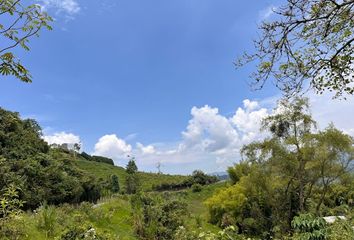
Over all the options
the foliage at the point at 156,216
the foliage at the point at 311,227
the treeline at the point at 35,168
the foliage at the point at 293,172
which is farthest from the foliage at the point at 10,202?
the foliage at the point at 293,172

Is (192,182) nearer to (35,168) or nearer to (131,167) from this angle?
(131,167)

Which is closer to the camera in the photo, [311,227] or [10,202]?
[10,202]

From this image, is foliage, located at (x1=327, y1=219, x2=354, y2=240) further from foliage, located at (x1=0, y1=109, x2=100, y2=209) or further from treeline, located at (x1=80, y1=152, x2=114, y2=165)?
treeline, located at (x1=80, y1=152, x2=114, y2=165)

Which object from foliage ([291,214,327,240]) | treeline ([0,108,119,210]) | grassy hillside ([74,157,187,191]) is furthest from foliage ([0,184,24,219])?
grassy hillside ([74,157,187,191])

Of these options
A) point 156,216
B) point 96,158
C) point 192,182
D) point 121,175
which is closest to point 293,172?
point 156,216

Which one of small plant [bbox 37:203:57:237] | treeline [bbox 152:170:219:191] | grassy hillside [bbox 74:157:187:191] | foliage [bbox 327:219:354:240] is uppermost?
grassy hillside [bbox 74:157:187:191]

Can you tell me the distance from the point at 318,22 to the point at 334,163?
18.4 metres

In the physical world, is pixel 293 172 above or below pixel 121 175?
below

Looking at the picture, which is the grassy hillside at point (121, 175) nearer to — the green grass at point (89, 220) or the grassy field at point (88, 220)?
the grassy field at point (88, 220)

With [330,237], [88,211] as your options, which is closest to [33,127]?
[88,211]

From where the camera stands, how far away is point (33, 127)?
2464 cm

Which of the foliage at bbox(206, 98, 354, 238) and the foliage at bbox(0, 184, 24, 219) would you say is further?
the foliage at bbox(206, 98, 354, 238)

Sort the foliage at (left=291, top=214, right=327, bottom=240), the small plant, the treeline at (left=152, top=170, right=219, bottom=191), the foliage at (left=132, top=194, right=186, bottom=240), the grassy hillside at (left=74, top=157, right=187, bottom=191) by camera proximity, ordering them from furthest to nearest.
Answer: the grassy hillside at (left=74, top=157, right=187, bottom=191) → the treeline at (left=152, top=170, right=219, bottom=191) → the foliage at (left=132, top=194, right=186, bottom=240) → the small plant → the foliage at (left=291, top=214, right=327, bottom=240)

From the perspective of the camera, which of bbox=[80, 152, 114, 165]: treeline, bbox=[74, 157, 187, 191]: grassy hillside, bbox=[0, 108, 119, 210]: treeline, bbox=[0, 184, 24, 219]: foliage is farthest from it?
bbox=[80, 152, 114, 165]: treeline
